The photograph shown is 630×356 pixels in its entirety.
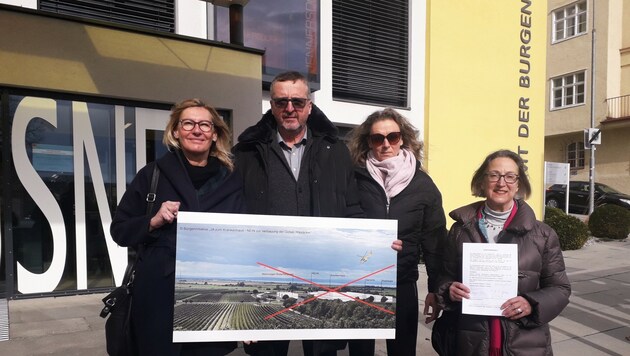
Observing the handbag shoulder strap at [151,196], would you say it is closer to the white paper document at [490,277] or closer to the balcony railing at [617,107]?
the white paper document at [490,277]

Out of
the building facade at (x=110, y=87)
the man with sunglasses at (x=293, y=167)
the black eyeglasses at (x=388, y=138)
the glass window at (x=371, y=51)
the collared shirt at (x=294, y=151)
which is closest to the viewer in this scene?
the man with sunglasses at (x=293, y=167)

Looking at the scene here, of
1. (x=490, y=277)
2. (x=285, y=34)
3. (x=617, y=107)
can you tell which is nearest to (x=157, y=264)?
(x=490, y=277)

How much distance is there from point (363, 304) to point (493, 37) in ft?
34.7

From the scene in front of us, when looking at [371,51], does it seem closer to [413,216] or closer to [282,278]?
[413,216]

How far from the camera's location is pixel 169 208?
6.45 feet

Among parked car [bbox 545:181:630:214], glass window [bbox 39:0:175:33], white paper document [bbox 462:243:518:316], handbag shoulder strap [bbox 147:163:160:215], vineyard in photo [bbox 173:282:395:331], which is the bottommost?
parked car [bbox 545:181:630:214]

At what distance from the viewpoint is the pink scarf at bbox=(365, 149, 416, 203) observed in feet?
Result: 8.15

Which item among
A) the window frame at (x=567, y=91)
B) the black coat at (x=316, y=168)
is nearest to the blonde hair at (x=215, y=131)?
the black coat at (x=316, y=168)

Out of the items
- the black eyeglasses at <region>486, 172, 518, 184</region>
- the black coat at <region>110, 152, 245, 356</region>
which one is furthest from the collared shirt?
the black eyeglasses at <region>486, 172, 518, 184</region>

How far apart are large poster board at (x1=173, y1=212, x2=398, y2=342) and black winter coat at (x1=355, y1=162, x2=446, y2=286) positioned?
32cm

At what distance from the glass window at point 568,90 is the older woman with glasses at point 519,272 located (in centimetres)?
2634

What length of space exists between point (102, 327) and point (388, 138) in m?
4.08

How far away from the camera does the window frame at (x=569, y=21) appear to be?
942 inches

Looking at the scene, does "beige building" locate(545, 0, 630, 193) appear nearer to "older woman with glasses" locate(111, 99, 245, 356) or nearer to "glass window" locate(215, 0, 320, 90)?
"glass window" locate(215, 0, 320, 90)
